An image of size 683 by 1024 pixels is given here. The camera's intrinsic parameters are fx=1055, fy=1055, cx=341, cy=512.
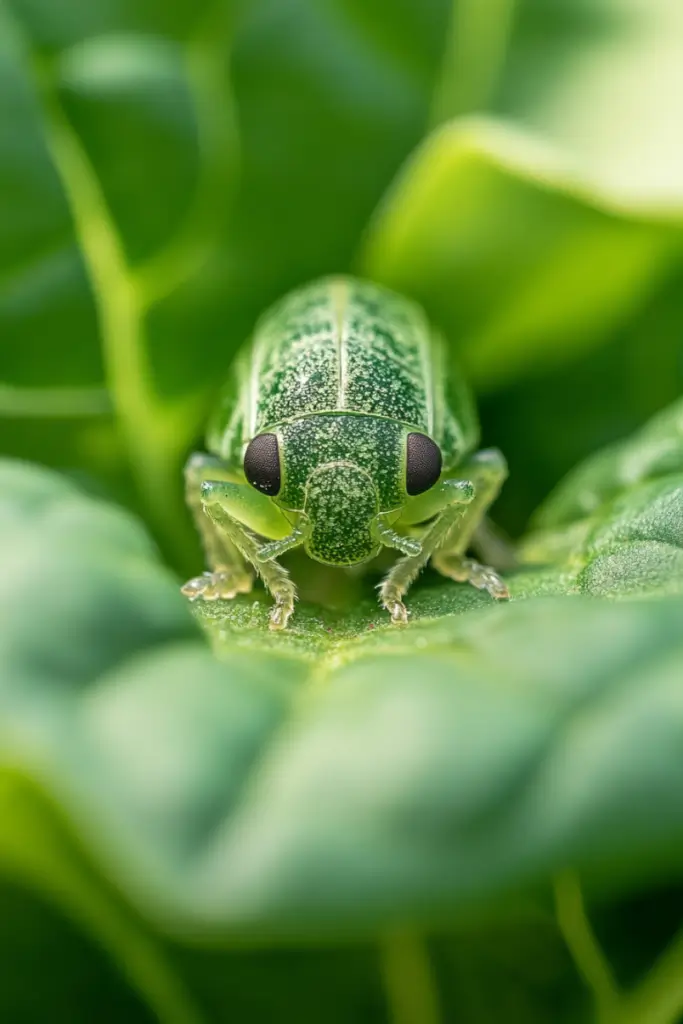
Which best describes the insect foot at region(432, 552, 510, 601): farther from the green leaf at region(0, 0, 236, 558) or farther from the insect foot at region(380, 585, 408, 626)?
the green leaf at region(0, 0, 236, 558)

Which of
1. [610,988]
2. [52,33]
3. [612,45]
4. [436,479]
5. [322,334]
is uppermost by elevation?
[612,45]

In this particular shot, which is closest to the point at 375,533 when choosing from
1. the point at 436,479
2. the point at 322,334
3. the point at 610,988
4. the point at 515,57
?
the point at 436,479

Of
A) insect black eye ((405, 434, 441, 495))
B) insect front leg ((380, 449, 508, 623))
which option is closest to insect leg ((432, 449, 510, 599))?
insect front leg ((380, 449, 508, 623))

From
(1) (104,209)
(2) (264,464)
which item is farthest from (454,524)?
(1) (104,209)

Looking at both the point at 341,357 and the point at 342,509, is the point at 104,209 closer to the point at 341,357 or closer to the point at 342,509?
the point at 341,357

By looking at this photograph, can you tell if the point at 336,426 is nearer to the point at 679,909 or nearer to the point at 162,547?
the point at 162,547
